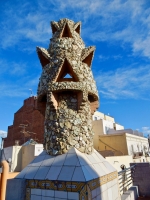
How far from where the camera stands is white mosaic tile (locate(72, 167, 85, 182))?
3236 mm

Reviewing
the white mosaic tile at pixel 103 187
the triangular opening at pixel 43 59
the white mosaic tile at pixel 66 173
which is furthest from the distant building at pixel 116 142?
the white mosaic tile at pixel 66 173

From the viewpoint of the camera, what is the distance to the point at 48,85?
480 cm

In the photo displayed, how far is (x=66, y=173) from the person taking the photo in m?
3.50

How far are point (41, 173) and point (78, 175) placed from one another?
1085mm

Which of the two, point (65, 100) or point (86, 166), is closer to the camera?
point (86, 166)

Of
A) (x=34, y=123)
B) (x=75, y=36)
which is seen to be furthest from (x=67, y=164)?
(x=34, y=123)

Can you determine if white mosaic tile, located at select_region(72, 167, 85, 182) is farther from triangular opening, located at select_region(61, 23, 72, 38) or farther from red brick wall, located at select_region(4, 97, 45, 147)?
red brick wall, located at select_region(4, 97, 45, 147)

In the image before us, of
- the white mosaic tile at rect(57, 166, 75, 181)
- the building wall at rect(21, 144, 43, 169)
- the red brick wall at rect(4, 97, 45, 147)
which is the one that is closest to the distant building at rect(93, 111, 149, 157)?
the building wall at rect(21, 144, 43, 169)

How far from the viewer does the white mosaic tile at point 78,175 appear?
3.24 m

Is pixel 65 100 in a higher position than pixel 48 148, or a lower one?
higher

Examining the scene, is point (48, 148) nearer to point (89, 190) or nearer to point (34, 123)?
point (89, 190)

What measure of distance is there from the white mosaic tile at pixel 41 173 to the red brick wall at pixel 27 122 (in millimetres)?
18975

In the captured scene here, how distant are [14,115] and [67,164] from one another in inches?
1085

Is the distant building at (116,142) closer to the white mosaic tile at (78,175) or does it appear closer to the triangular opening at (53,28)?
the triangular opening at (53,28)
